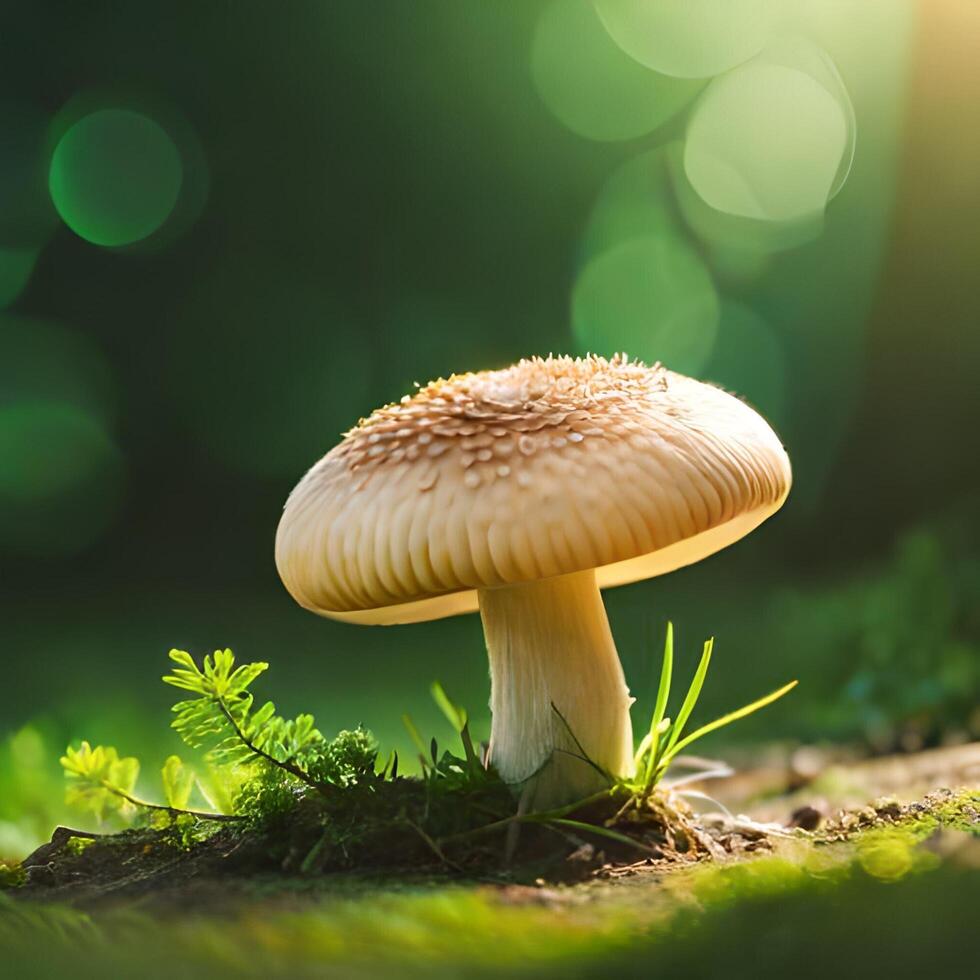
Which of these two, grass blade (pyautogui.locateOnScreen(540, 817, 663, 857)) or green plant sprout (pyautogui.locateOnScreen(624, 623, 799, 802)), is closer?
grass blade (pyautogui.locateOnScreen(540, 817, 663, 857))

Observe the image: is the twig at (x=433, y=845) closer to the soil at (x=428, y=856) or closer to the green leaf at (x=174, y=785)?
the soil at (x=428, y=856)

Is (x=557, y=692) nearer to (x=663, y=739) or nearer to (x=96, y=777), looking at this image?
(x=663, y=739)

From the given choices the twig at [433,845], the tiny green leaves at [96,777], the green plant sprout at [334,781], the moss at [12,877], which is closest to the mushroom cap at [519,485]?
the green plant sprout at [334,781]

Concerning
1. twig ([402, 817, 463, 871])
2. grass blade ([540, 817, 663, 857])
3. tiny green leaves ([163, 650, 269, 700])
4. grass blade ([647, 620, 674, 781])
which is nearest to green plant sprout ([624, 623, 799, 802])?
grass blade ([647, 620, 674, 781])

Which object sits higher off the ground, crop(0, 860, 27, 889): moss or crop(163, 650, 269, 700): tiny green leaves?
crop(163, 650, 269, 700): tiny green leaves

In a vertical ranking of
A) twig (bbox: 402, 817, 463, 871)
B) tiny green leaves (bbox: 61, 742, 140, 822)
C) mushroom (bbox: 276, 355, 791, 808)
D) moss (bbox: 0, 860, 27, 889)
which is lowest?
twig (bbox: 402, 817, 463, 871)

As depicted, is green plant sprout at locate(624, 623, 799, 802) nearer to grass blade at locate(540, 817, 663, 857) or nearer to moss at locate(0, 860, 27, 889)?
grass blade at locate(540, 817, 663, 857)

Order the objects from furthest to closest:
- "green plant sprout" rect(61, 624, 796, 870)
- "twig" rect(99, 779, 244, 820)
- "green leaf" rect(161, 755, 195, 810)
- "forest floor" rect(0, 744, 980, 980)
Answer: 1. "green leaf" rect(161, 755, 195, 810)
2. "twig" rect(99, 779, 244, 820)
3. "green plant sprout" rect(61, 624, 796, 870)
4. "forest floor" rect(0, 744, 980, 980)

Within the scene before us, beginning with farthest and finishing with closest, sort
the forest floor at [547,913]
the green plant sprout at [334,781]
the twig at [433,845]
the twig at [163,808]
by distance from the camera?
the twig at [163,808]
the green plant sprout at [334,781]
the twig at [433,845]
the forest floor at [547,913]
